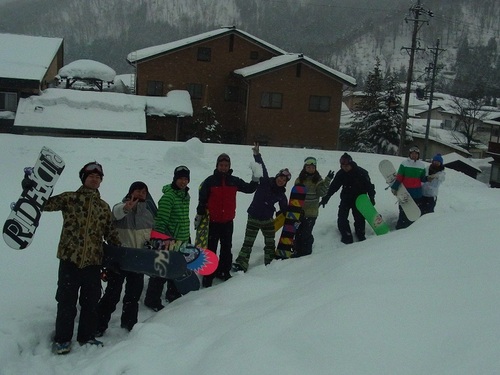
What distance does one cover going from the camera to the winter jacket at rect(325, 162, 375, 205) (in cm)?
846

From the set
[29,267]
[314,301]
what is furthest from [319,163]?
[314,301]

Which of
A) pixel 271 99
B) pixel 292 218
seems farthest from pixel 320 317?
pixel 271 99

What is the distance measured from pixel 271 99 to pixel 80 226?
27.5m

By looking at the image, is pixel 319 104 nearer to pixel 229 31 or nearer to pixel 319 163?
pixel 229 31

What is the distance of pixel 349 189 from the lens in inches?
337

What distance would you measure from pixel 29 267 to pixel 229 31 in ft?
91.9

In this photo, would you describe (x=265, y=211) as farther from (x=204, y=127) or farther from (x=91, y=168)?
(x=204, y=127)

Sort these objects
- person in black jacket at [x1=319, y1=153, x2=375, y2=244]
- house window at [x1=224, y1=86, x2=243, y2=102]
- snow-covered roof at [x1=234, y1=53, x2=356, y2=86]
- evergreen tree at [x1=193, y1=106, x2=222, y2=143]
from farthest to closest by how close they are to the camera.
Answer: house window at [x1=224, y1=86, x2=243, y2=102], evergreen tree at [x1=193, y1=106, x2=222, y2=143], snow-covered roof at [x1=234, y1=53, x2=356, y2=86], person in black jacket at [x1=319, y1=153, x2=375, y2=244]

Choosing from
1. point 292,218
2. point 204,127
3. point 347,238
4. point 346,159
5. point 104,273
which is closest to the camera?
point 104,273

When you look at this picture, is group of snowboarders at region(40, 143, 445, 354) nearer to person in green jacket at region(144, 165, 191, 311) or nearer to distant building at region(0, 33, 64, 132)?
person in green jacket at region(144, 165, 191, 311)

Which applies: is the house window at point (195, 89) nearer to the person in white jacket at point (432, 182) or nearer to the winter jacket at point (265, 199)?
the person in white jacket at point (432, 182)

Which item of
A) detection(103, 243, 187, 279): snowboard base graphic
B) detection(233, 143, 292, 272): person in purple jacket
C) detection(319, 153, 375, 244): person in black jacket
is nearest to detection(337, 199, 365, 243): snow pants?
detection(319, 153, 375, 244): person in black jacket

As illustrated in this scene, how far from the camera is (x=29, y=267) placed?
6.92 meters

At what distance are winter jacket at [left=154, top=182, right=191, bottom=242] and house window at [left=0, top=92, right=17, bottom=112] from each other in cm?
2617
